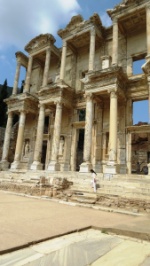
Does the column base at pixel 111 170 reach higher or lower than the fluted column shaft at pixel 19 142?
lower

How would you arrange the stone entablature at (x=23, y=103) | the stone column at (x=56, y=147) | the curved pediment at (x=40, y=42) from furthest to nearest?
the curved pediment at (x=40, y=42)
the stone entablature at (x=23, y=103)
the stone column at (x=56, y=147)

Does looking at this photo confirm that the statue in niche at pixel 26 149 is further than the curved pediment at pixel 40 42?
Yes

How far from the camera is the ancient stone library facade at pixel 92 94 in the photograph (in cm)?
1530

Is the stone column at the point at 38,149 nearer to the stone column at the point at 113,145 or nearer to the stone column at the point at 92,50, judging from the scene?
the stone column at the point at 92,50

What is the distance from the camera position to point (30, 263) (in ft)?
9.44

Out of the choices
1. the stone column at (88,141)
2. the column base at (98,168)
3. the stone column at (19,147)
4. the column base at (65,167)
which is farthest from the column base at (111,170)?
the stone column at (19,147)

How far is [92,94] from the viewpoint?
52.9ft

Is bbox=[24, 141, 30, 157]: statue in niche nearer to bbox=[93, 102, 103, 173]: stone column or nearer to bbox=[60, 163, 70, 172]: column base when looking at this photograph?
bbox=[60, 163, 70, 172]: column base

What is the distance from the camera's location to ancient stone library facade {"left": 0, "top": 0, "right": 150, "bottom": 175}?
50.2 ft

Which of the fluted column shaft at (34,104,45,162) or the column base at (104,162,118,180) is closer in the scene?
the column base at (104,162,118,180)

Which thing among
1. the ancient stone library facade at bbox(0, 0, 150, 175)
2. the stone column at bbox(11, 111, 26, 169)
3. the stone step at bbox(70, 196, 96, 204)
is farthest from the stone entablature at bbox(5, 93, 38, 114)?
the stone step at bbox(70, 196, 96, 204)

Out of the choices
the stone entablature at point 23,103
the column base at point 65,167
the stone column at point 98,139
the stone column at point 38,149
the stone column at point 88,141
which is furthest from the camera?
the stone entablature at point 23,103

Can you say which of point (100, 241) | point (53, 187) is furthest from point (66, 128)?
point (100, 241)

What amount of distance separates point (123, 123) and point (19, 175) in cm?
943
